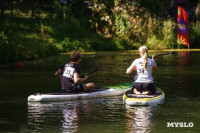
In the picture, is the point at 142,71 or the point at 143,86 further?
the point at 143,86

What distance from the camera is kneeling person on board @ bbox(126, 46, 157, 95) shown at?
13102 millimetres

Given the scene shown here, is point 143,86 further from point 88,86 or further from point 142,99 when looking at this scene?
point 88,86

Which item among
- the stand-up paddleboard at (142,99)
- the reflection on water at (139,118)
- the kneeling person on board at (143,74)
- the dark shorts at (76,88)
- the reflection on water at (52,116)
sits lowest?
the reflection on water at (139,118)

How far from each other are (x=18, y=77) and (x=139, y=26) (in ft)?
73.9

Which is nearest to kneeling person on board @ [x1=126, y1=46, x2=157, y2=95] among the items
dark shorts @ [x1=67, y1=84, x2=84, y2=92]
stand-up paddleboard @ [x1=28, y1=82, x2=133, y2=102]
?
stand-up paddleboard @ [x1=28, y1=82, x2=133, y2=102]

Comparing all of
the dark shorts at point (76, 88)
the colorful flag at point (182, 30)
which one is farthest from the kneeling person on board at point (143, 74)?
the colorful flag at point (182, 30)

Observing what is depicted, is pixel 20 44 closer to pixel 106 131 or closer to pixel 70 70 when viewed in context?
pixel 70 70

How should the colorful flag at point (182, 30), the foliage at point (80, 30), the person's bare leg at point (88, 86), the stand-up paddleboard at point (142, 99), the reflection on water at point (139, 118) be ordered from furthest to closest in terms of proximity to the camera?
the colorful flag at point (182, 30) → the foliage at point (80, 30) → the person's bare leg at point (88, 86) → the stand-up paddleboard at point (142, 99) → the reflection on water at point (139, 118)

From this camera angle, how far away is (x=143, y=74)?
43.5ft

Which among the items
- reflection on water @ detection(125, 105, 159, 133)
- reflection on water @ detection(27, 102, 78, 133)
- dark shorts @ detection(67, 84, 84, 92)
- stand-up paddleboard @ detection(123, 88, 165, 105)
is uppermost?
dark shorts @ detection(67, 84, 84, 92)

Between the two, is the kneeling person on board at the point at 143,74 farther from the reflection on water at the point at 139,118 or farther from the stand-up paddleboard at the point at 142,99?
the reflection on water at the point at 139,118

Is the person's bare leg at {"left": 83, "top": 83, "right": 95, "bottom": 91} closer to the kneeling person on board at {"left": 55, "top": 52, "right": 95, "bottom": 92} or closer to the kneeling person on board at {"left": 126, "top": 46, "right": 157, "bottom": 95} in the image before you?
the kneeling person on board at {"left": 55, "top": 52, "right": 95, "bottom": 92}

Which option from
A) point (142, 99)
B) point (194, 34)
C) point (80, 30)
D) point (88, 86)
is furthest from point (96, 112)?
point (194, 34)

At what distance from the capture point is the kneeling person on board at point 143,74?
516 inches
